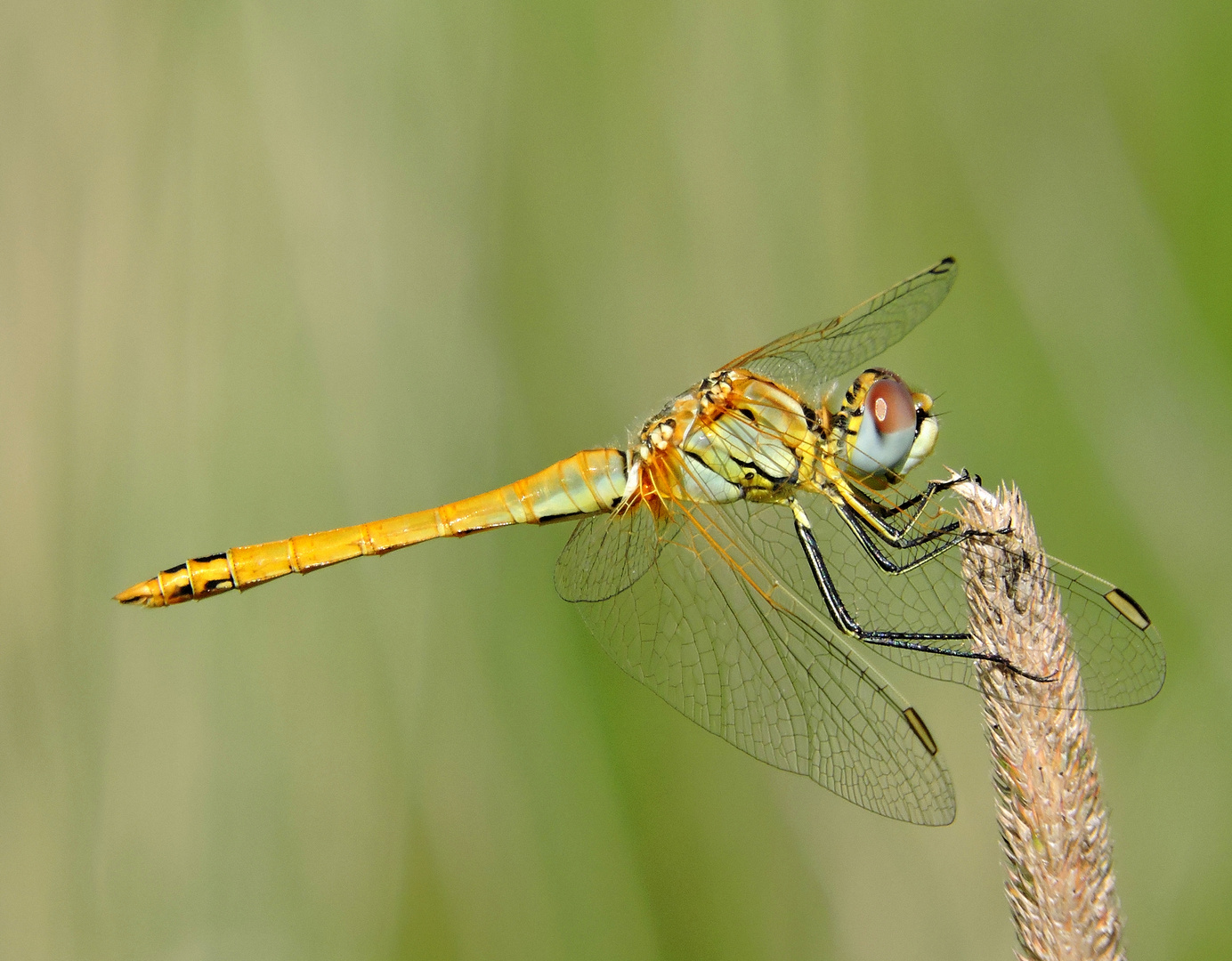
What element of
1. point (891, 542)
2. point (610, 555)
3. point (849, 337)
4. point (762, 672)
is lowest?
point (762, 672)

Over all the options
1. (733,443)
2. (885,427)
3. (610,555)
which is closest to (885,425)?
(885,427)

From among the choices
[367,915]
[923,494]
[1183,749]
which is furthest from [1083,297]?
[367,915]

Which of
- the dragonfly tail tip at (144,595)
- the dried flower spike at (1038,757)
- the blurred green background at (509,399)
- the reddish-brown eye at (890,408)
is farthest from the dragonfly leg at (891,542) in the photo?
the dragonfly tail tip at (144,595)

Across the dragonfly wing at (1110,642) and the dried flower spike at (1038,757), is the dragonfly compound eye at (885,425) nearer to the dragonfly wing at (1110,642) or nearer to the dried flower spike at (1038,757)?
the dragonfly wing at (1110,642)

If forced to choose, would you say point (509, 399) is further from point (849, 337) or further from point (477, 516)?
point (849, 337)

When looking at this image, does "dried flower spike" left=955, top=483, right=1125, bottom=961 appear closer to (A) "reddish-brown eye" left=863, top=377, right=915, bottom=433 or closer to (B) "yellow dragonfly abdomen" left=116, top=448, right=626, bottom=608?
(A) "reddish-brown eye" left=863, top=377, right=915, bottom=433

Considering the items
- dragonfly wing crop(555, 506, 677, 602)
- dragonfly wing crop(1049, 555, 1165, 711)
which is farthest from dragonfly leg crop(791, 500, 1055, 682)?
dragonfly wing crop(555, 506, 677, 602)

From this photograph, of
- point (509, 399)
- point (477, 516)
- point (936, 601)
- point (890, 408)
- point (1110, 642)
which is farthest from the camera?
point (509, 399)
